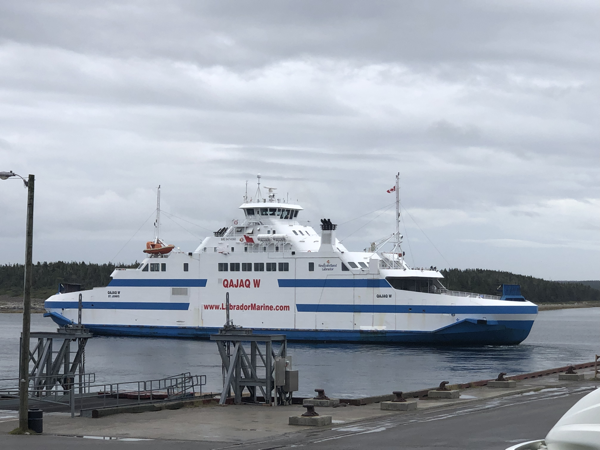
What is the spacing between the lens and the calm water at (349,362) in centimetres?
3662

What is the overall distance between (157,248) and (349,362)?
2036cm

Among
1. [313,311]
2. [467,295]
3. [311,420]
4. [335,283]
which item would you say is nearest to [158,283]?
[313,311]

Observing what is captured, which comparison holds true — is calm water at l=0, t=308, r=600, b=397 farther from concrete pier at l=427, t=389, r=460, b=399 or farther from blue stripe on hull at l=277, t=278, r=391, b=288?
concrete pier at l=427, t=389, r=460, b=399

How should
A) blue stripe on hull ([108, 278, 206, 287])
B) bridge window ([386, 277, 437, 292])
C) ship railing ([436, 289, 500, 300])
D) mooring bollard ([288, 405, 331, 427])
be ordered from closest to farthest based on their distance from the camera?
1. mooring bollard ([288, 405, 331, 427])
2. ship railing ([436, 289, 500, 300])
3. bridge window ([386, 277, 437, 292])
4. blue stripe on hull ([108, 278, 206, 287])

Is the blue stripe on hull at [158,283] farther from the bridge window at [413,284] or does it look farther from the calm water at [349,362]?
the bridge window at [413,284]

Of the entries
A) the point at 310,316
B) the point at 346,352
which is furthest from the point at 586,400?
the point at 310,316

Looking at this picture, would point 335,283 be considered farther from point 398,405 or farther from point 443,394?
point 398,405

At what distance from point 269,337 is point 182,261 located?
38.1 meters

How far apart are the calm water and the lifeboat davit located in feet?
22.1

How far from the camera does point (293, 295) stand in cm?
5503

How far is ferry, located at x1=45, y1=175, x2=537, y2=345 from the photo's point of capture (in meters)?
52.3

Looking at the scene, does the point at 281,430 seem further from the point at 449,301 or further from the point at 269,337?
the point at 449,301

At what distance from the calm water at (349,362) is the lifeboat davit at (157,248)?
673 cm

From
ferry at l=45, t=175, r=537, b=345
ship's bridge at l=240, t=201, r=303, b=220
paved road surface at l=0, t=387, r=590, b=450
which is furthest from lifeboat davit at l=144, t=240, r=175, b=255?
paved road surface at l=0, t=387, r=590, b=450
